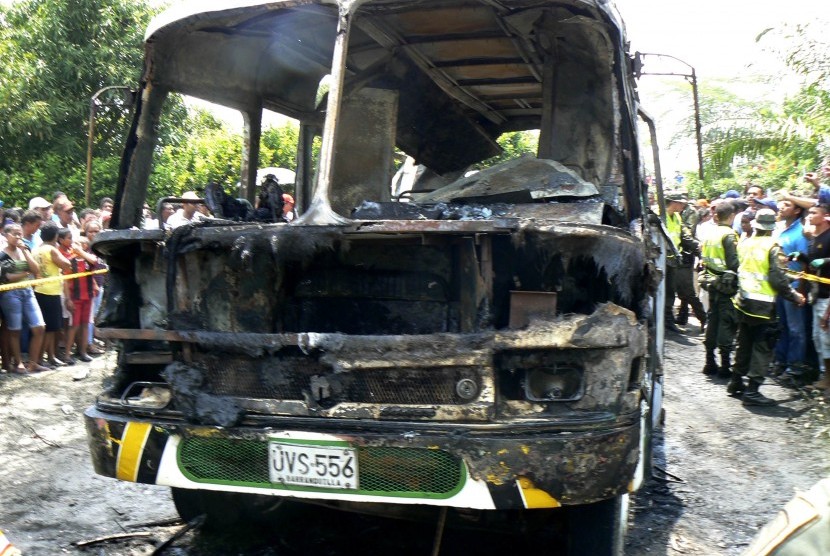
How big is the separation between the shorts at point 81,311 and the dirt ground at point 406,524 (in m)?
1.81

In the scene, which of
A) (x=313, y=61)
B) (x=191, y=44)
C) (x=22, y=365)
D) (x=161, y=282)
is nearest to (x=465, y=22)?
(x=313, y=61)

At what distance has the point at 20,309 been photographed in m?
8.33

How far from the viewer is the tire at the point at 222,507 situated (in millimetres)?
4215

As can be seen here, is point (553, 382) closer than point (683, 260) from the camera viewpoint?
Yes

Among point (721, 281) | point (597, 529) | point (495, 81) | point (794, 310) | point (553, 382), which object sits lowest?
point (597, 529)

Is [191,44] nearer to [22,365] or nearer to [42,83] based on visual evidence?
[22,365]

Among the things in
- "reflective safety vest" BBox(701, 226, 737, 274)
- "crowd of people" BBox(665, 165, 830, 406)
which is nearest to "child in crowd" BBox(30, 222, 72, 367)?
"crowd of people" BBox(665, 165, 830, 406)

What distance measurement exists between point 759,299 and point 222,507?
5.07 metres

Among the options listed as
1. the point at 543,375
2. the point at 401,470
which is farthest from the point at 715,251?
the point at 401,470

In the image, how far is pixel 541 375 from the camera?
10.5ft

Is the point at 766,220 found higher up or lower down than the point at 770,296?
higher up

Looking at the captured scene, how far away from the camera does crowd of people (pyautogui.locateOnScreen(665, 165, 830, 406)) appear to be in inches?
289

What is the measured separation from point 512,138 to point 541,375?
11.6ft

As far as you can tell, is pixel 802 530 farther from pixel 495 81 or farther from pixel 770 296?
pixel 770 296
